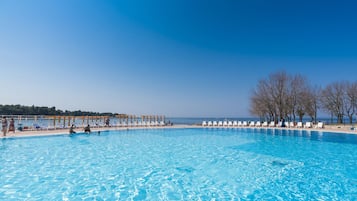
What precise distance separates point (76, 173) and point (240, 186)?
468 centimetres

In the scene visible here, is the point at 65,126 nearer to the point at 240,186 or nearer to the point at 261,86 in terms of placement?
the point at 240,186

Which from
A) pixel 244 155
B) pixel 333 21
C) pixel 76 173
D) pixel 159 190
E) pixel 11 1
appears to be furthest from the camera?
pixel 333 21

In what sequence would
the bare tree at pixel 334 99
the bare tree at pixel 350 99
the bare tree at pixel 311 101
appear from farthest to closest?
the bare tree at pixel 334 99, the bare tree at pixel 311 101, the bare tree at pixel 350 99

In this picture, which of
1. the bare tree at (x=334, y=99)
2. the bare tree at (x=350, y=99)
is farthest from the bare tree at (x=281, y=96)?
the bare tree at (x=350, y=99)

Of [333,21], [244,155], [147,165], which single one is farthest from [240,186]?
[333,21]

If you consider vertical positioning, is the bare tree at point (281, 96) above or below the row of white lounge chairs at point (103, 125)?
above

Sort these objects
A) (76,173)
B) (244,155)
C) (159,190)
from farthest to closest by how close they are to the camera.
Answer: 1. (244,155)
2. (76,173)
3. (159,190)

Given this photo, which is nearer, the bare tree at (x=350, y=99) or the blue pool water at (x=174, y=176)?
the blue pool water at (x=174, y=176)

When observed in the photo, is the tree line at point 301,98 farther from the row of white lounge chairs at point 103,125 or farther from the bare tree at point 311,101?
the row of white lounge chairs at point 103,125

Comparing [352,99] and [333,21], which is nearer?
[333,21]

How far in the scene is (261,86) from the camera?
101ft

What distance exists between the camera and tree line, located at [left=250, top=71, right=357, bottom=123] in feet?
92.9

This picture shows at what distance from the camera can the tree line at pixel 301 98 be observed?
92.9 ft

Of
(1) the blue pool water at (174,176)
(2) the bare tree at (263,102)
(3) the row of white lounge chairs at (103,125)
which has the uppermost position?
(2) the bare tree at (263,102)
